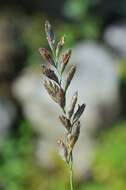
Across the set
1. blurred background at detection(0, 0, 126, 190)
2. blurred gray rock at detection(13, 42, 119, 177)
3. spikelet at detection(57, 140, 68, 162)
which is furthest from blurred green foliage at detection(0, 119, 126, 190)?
spikelet at detection(57, 140, 68, 162)

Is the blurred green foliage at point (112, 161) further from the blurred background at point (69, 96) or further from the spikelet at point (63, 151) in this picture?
the spikelet at point (63, 151)

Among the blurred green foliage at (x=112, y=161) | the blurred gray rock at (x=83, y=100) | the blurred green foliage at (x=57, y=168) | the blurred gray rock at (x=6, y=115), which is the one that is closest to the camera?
the blurred green foliage at (x=112, y=161)

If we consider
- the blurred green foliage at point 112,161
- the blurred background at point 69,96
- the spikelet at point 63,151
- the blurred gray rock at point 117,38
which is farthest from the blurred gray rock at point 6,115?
the spikelet at point 63,151

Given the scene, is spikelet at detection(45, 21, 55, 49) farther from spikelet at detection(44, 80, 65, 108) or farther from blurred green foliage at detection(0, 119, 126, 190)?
blurred green foliage at detection(0, 119, 126, 190)

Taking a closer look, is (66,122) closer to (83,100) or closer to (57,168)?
(57,168)

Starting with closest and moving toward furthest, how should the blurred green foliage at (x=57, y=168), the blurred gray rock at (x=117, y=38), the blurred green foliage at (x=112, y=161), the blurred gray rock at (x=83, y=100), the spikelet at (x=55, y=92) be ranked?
the spikelet at (x=55, y=92), the blurred green foliage at (x=112, y=161), the blurred green foliage at (x=57, y=168), the blurred gray rock at (x=83, y=100), the blurred gray rock at (x=117, y=38)

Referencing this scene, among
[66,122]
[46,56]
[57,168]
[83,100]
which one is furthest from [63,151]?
[83,100]

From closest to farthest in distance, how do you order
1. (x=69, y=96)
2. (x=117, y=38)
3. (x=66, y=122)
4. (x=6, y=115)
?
(x=66, y=122), (x=69, y=96), (x=6, y=115), (x=117, y=38)
